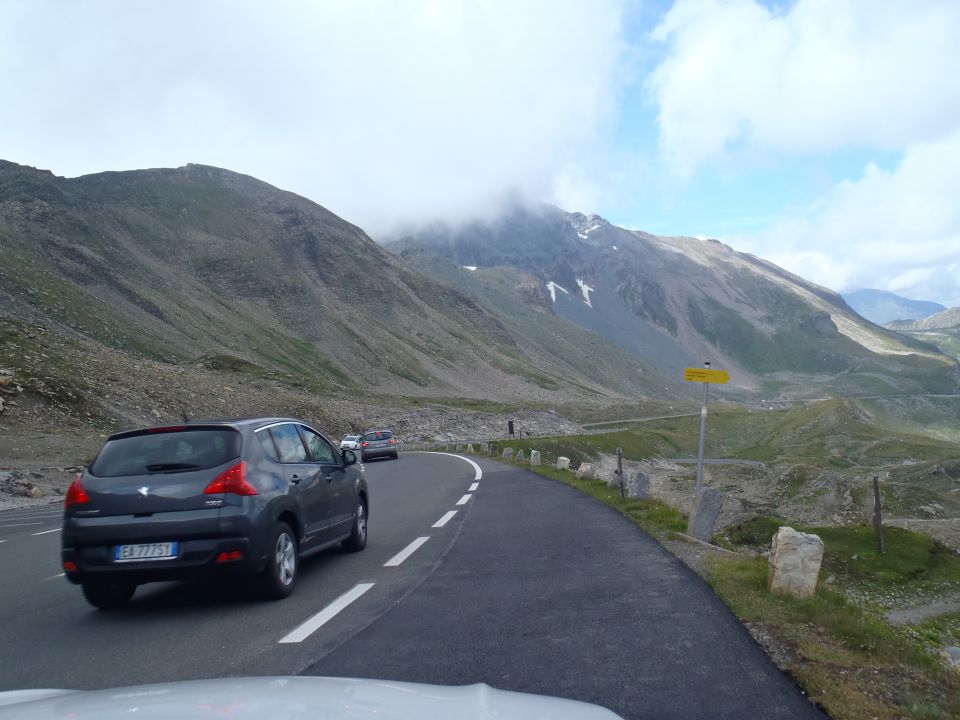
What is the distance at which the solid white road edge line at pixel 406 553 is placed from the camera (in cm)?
934

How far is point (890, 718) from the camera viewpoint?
4.20 meters

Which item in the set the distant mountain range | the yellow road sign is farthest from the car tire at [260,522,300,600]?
the distant mountain range

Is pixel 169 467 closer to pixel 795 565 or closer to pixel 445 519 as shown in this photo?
pixel 795 565

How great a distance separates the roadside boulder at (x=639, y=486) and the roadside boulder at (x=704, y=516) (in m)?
4.24

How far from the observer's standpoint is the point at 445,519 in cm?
1348

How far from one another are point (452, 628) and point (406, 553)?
4.03 meters

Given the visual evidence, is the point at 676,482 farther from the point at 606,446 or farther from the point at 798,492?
the point at 606,446

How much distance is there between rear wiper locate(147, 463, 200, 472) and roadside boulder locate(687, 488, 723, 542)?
678 cm

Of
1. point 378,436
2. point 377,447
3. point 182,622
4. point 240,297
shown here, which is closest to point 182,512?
point 182,622

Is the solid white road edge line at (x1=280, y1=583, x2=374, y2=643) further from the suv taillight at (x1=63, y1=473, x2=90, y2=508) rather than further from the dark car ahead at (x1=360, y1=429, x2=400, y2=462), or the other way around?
the dark car ahead at (x1=360, y1=429, x2=400, y2=462)

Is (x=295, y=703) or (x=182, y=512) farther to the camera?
(x=182, y=512)

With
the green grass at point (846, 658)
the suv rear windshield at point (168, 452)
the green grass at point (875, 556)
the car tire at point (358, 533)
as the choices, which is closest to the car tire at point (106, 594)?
the suv rear windshield at point (168, 452)

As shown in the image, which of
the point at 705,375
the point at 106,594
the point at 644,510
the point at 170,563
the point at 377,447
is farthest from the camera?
the point at 377,447

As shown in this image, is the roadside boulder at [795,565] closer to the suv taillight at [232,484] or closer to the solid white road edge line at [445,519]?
the suv taillight at [232,484]
